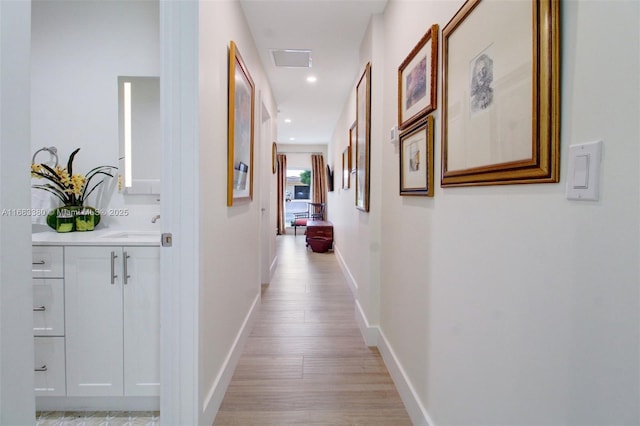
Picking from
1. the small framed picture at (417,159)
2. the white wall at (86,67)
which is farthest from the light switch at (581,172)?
the white wall at (86,67)

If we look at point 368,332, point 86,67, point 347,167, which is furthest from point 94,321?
point 347,167

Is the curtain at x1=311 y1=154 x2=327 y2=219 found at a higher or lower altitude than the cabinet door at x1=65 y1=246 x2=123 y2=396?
higher

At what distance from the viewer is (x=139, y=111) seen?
2088 millimetres

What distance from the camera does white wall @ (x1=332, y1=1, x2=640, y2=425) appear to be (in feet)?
1.81

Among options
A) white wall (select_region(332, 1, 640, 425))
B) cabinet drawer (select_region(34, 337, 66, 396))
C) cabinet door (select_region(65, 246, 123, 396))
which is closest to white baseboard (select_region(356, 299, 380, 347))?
white wall (select_region(332, 1, 640, 425))

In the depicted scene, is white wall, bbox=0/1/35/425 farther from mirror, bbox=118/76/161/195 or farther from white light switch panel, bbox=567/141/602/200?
mirror, bbox=118/76/161/195

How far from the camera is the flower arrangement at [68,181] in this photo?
1912 mm

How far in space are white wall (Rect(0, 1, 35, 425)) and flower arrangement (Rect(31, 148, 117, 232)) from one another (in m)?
1.55

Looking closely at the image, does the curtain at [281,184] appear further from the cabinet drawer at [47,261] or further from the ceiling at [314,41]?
the cabinet drawer at [47,261]

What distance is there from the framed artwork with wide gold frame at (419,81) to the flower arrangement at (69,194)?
6.65 feet

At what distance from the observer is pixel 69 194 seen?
6.47 feet

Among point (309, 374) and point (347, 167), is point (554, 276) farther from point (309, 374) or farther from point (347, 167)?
point (347, 167)

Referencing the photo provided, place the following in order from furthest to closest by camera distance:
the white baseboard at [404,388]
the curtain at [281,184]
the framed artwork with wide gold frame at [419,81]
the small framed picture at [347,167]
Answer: the curtain at [281,184]
the small framed picture at [347,167]
the white baseboard at [404,388]
the framed artwork with wide gold frame at [419,81]

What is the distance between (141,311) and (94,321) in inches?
9.5
